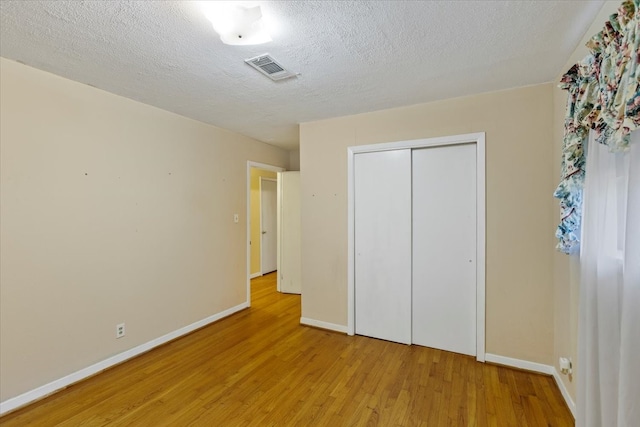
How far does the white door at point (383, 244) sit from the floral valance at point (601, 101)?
1.37 m

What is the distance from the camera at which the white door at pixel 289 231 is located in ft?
15.6

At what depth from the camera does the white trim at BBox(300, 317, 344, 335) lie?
10.8 ft

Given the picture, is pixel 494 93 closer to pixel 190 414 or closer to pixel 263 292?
pixel 190 414

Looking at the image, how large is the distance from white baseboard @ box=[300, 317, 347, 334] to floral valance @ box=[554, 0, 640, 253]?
7.32 feet

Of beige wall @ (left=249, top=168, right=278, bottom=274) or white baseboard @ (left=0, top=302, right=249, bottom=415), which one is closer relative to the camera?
white baseboard @ (left=0, top=302, right=249, bottom=415)

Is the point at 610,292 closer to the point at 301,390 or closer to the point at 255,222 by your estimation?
the point at 301,390

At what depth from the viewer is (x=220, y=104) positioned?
2840 mm

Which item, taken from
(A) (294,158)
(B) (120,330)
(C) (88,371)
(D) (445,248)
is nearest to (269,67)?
(D) (445,248)

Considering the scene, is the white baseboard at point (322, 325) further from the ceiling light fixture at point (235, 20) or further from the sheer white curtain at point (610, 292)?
the ceiling light fixture at point (235, 20)

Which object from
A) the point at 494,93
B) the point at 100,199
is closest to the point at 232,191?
the point at 100,199

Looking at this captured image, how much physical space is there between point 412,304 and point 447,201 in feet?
3.63

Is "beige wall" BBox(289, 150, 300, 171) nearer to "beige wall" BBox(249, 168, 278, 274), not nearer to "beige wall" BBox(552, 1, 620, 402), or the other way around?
"beige wall" BBox(249, 168, 278, 274)

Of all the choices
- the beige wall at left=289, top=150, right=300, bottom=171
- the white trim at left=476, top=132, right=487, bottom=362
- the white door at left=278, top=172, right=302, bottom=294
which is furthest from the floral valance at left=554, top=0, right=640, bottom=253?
the beige wall at left=289, top=150, right=300, bottom=171

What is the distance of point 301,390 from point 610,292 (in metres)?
1.99
